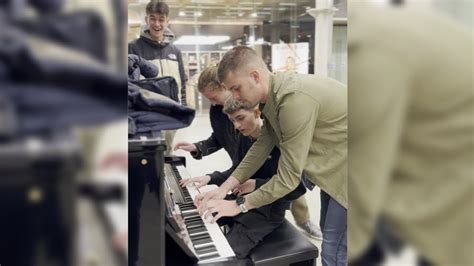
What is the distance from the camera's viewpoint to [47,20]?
1.10 ft

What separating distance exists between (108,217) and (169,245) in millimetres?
382

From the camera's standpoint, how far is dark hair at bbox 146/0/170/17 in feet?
2.72

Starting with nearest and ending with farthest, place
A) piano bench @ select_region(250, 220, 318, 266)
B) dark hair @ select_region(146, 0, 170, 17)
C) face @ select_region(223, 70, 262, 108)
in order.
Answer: dark hair @ select_region(146, 0, 170, 17) → face @ select_region(223, 70, 262, 108) → piano bench @ select_region(250, 220, 318, 266)

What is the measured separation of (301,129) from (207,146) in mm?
529

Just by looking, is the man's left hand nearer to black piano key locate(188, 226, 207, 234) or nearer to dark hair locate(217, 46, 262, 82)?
black piano key locate(188, 226, 207, 234)

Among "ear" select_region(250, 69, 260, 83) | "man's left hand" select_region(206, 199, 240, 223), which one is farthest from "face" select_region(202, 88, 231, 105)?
"man's left hand" select_region(206, 199, 240, 223)

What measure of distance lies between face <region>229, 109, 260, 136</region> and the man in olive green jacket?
118mm

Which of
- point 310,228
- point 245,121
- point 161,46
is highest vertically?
point 161,46

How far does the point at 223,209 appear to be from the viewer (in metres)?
1.06

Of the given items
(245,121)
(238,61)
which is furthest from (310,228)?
(238,61)

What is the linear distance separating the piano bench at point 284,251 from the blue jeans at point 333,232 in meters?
0.06

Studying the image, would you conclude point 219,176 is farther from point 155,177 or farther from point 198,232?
point 155,177

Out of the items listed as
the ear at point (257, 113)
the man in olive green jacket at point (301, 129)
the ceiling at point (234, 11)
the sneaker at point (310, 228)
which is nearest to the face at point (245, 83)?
the man in olive green jacket at point (301, 129)

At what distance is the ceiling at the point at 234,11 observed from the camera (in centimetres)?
109
